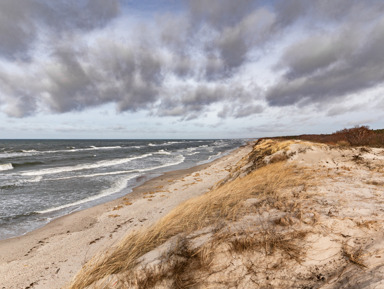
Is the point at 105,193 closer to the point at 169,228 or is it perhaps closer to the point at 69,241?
the point at 69,241

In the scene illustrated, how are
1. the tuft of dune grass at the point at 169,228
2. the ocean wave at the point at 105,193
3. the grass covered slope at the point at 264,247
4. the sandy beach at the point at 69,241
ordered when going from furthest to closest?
the ocean wave at the point at 105,193
the sandy beach at the point at 69,241
the tuft of dune grass at the point at 169,228
the grass covered slope at the point at 264,247

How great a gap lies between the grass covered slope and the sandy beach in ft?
7.04

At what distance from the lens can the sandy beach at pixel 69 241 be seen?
5.08 m

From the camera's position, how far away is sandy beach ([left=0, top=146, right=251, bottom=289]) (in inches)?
200

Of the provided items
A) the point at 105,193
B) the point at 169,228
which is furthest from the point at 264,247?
the point at 105,193

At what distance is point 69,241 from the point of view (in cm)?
718

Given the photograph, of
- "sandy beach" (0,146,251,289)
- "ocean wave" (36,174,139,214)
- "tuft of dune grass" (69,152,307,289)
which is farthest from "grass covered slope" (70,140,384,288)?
"ocean wave" (36,174,139,214)

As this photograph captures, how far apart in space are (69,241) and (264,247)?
7095 mm

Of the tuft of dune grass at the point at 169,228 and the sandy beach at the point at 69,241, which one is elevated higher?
the tuft of dune grass at the point at 169,228

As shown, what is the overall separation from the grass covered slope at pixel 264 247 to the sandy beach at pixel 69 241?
2144mm

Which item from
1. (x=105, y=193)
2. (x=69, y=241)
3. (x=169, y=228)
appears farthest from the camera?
(x=105, y=193)

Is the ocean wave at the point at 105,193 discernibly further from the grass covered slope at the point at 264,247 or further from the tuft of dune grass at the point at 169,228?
the grass covered slope at the point at 264,247

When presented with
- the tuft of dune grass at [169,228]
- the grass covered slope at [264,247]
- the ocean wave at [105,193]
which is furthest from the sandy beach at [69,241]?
the grass covered slope at [264,247]

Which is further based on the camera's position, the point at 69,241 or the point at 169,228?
the point at 69,241
